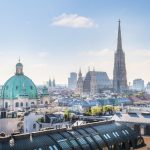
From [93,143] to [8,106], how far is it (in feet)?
414

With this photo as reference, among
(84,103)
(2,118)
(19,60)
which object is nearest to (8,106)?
(19,60)

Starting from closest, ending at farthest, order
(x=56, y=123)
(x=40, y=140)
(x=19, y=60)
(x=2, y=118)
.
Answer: (x=40, y=140)
(x=56, y=123)
(x=2, y=118)
(x=19, y=60)

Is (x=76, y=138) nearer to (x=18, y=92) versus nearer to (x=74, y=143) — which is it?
(x=74, y=143)

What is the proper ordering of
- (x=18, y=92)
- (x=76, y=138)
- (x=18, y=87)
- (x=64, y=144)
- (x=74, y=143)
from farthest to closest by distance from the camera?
(x=18, y=87) < (x=18, y=92) < (x=76, y=138) < (x=74, y=143) < (x=64, y=144)

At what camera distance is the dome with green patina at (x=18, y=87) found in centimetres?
17488

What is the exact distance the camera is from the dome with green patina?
175 meters

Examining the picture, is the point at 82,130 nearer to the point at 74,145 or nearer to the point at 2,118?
the point at 74,145

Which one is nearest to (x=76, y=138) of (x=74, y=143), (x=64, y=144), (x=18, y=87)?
(x=74, y=143)

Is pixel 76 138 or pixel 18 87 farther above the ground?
pixel 18 87

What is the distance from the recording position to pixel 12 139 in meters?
42.6

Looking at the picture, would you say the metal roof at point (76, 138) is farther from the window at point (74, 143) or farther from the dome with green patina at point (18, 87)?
the dome with green patina at point (18, 87)

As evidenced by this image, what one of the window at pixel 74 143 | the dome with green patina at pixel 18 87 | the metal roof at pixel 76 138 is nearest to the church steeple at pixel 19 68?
the dome with green patina at pixel 18 87

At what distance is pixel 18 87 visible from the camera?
177 metres

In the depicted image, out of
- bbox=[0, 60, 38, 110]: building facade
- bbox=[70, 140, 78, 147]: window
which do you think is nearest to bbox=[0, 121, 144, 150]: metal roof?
bbox=[70, 140, 78, 147]: window
